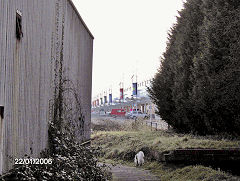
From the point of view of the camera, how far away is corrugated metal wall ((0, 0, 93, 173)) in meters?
4.37

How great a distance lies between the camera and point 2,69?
423cm

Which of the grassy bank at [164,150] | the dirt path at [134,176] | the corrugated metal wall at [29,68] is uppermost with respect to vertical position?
the corrugated metal wall at [29,68]

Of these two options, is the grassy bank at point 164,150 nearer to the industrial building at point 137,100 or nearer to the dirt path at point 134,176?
the dirt path at point 134,176

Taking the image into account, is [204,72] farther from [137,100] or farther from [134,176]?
[137,100]

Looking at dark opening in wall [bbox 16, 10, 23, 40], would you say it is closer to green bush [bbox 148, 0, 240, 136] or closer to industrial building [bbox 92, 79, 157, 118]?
green bush [bbox 148, 0, 240, 136]

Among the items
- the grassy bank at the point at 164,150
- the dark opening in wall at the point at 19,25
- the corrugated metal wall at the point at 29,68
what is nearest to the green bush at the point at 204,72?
the grassy bank at the point at 164,150

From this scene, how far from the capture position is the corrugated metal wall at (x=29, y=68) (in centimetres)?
437

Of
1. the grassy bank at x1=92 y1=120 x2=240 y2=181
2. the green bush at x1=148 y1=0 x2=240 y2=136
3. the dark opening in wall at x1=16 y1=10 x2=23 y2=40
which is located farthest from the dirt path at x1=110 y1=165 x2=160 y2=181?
the dark opening in wall at x1=16 y1=10 x2=23 y2=40

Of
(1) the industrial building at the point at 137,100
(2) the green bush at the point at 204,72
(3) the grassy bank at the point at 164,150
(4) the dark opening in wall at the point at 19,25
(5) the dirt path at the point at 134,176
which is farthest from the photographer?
(1) the industrial building at the point at 137,100

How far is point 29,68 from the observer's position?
5.25 m

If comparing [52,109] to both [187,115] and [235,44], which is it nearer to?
[235,44]

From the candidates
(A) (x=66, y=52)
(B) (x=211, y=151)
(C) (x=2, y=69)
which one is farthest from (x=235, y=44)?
(C) (x=2, y=69)

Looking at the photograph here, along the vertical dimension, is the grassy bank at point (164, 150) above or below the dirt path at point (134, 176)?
above

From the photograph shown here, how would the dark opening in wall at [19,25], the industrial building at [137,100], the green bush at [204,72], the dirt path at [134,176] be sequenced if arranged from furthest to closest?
1. the industrial building at [137,100]
2. the green bush at [204,72]
3. the dirt path at [134,176]
4. the dark opening in wall at [19,25]
